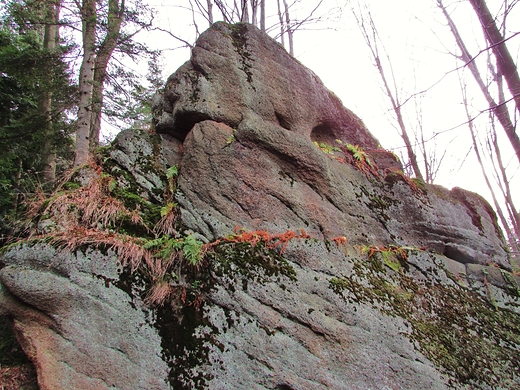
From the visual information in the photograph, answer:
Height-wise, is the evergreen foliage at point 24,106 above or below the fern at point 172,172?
above

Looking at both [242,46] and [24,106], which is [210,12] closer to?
[242,46]

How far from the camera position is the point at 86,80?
10039 mm

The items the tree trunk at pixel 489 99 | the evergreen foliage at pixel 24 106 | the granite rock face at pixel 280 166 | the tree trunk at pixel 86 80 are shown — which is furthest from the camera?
the evergreen foliage at pixel 24 106

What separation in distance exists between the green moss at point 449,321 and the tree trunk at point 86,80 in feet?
26.6

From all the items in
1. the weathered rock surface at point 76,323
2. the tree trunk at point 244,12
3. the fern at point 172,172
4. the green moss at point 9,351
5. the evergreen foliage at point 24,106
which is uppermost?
the tree trunk at point 244,12

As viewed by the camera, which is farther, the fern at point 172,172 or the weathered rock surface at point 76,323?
the fern at point 172,172

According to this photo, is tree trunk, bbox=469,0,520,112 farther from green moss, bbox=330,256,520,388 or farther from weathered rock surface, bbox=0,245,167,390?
weathered rock surface, bbox=0,245,167,390

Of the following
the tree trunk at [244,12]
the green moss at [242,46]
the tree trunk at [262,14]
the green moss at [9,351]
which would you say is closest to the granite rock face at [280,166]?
the green moss at [242,46]

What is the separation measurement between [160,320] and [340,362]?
2030 mm

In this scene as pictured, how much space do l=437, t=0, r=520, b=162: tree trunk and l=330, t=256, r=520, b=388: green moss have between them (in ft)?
8.85

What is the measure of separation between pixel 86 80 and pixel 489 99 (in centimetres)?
1200

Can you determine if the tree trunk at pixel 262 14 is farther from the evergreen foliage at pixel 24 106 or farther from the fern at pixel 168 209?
the fern at pixel 168 209

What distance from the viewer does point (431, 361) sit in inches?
161

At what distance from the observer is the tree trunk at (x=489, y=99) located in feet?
19.5
